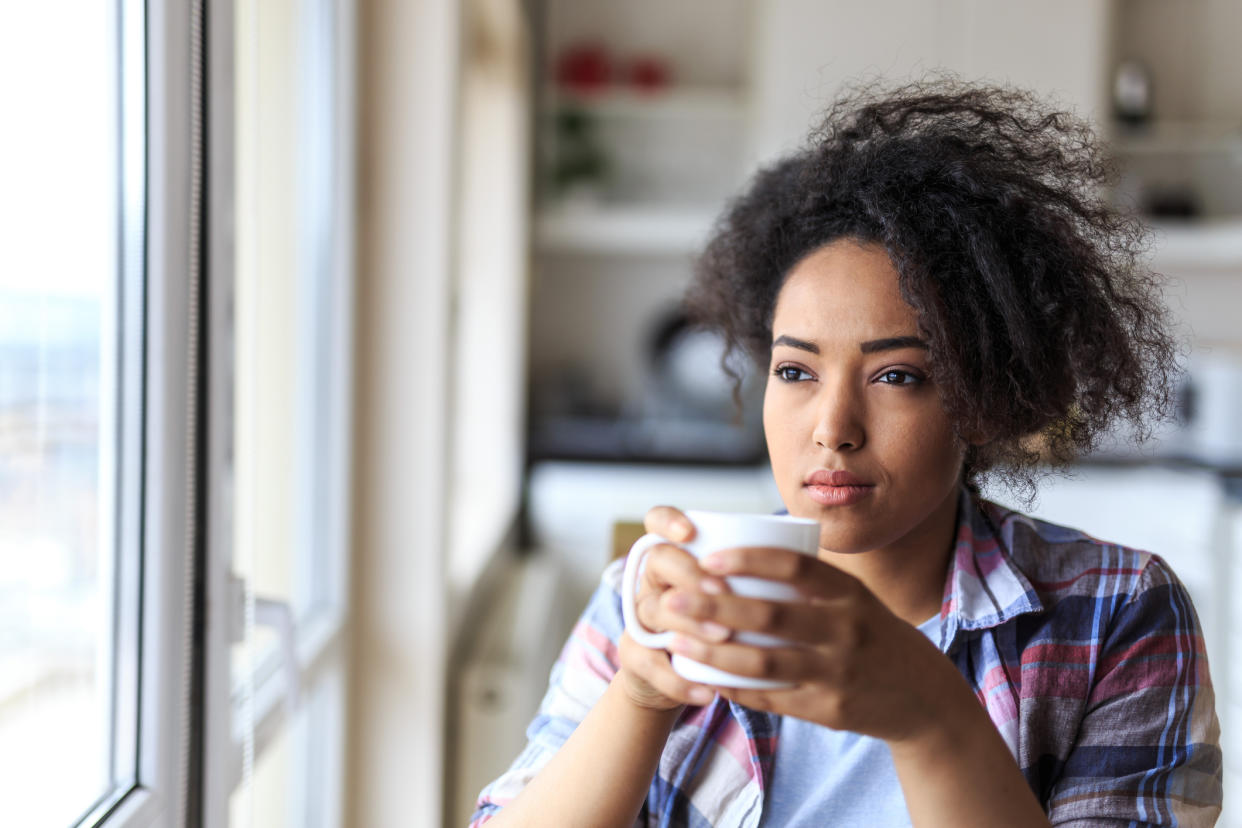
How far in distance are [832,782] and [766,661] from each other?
1.19 feet

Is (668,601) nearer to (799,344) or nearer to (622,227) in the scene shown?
(799,344)

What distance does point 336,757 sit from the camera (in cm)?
145

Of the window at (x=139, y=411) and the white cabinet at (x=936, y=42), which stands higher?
the white cabinet at (x=936, y=42)

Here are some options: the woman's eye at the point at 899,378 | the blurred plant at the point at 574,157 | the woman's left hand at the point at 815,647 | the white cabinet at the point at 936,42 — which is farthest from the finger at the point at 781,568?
the blurred plant at the point at 574,157

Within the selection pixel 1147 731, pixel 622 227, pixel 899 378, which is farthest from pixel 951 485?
pixel 622 227

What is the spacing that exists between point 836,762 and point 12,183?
0.73 m

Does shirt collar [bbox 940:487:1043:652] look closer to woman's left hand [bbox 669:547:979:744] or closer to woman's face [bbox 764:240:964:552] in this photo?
woman's face [bbox 764:240:964:552]

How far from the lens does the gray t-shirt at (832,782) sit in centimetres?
79

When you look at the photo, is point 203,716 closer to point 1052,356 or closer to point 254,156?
point 254,156

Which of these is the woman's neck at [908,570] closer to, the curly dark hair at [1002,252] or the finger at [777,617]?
the curly dark hair at [1002,252]

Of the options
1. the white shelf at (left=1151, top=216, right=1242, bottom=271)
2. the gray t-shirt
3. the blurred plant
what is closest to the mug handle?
the gray t-shirt

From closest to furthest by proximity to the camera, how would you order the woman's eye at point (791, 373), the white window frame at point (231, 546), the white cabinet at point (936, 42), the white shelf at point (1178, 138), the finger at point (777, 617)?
the finger at point (777, 617) → the woman's eye at point (791, 373) → the white window frame at point (231, 546) → the white cabinet at point (936, 42) → the white shelf at point (1178, 138)

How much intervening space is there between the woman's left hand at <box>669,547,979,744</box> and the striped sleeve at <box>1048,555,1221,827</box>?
0.30 metres

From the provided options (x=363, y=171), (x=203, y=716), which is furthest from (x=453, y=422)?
(x=203, y=716)
